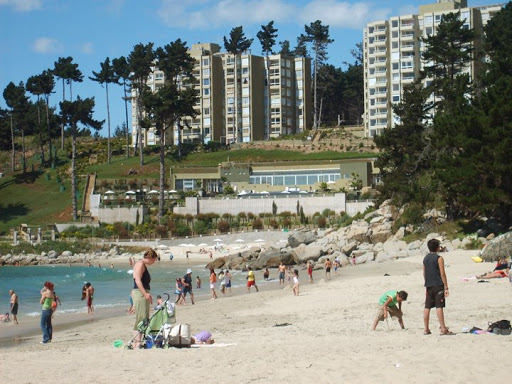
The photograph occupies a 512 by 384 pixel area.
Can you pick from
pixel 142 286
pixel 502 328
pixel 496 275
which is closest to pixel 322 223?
pixel 496 275

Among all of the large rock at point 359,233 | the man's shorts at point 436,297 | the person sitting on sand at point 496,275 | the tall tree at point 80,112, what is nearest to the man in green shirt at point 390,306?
the man's shorts at point 436,297

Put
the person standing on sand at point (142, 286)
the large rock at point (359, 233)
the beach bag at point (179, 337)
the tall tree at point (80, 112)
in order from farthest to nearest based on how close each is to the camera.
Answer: the tall tree at point (80, 112)
the large rock at point (359, 233)
the beach bag at point (179, 337)
the person standing on sand at point (142, 286)

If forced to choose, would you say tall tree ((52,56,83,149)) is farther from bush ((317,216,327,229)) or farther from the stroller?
the stroller

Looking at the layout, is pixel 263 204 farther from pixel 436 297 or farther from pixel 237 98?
pixel 436 297

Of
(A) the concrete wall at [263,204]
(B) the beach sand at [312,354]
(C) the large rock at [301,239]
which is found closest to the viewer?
(B) the beach sand at [312,354]

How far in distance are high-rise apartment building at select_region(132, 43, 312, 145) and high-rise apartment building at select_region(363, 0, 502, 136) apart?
1282 cm

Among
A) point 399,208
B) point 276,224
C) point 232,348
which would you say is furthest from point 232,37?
point 232,348

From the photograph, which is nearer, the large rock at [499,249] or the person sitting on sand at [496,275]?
the person sitting on sand at [496,275]

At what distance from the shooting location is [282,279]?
3656 cm

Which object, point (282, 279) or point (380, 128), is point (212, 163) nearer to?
point (380, 128)

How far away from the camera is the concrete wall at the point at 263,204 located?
7088cm

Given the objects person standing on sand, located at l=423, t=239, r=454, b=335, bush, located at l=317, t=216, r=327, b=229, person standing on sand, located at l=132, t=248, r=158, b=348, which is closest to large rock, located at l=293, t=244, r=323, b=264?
bush, located at l=317, t=216, r=327, b=229

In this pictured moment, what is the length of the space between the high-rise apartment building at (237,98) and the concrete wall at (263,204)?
34178 mm

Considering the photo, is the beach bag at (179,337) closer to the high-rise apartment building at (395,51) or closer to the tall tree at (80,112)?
the tall tree at (80,112)
